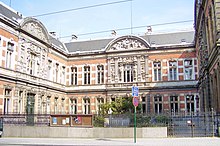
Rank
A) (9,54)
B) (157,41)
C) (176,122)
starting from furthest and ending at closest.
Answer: (157,41)
(9,54)
(176,122)

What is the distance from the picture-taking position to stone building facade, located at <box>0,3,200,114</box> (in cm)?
Answer: 2838

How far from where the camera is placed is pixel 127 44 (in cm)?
3559

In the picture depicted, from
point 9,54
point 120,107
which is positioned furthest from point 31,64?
point 120,107

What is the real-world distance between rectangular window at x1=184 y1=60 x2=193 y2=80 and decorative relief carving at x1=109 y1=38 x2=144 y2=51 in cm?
609

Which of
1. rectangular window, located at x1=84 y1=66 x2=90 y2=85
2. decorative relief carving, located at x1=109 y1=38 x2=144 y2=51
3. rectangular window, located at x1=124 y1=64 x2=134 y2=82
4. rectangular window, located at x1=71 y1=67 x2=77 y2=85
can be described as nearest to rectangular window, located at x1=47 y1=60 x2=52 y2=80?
rectangular window, located at x1=71 y1=67 x2=77 y2=85

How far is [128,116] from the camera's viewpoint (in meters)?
17.9

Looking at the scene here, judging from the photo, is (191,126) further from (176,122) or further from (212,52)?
(212,52)

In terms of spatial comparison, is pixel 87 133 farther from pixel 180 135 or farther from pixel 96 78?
pixel 96 78

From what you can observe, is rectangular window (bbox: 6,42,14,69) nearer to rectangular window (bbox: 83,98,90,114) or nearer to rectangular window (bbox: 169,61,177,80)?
rectangular window (bbox: 83,98,90,114)

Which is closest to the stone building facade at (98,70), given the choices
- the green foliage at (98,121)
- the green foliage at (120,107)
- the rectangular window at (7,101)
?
the rectangular window at (7,101)

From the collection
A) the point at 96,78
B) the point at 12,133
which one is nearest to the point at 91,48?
the point at 96,78

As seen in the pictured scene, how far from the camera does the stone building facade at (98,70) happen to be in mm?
28384

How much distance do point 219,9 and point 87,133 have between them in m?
12.1

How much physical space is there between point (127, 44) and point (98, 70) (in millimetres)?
5480
